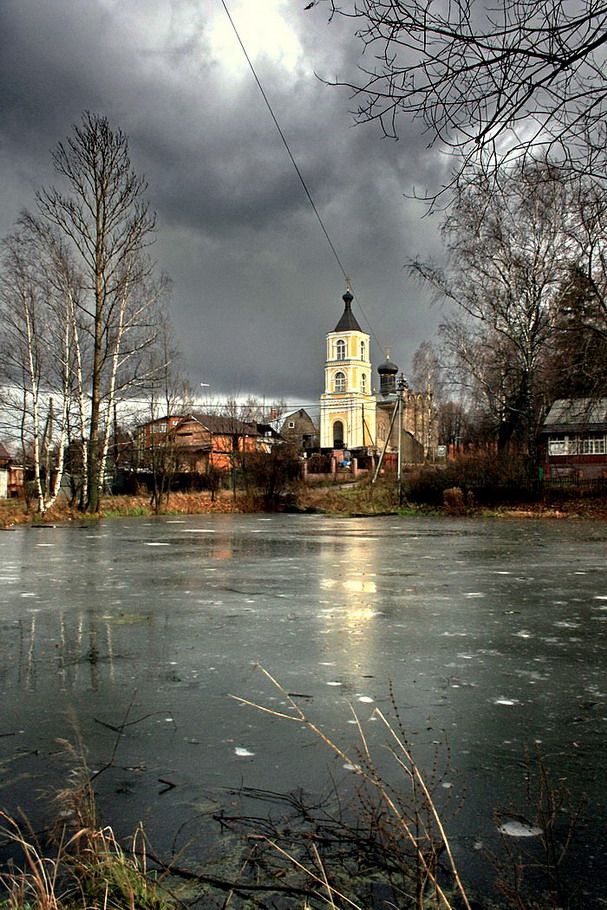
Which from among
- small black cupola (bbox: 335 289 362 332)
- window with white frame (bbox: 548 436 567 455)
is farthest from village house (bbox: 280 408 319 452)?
window with white frame (bbox: 548 436 567 455)

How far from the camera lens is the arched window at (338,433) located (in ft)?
313

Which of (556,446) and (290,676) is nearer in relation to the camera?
(290,676)

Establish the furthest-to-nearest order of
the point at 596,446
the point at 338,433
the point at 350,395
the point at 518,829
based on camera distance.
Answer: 1. the point at 338,433
2. the point at 350,395
3. the point at 596,446
4. the point at 518,829

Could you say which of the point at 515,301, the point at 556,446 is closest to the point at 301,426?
the point at 556,446

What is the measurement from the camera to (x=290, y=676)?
3.78 metres

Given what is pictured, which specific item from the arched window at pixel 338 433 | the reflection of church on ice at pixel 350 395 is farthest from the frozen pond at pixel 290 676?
the arched window at pixel 338 433

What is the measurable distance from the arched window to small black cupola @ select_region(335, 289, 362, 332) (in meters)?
13.4

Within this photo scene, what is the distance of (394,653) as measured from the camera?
172 inches

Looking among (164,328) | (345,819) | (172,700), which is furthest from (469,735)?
(164,328)

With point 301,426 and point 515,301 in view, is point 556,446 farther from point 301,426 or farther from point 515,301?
point 301,426

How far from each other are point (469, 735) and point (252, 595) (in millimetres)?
4043

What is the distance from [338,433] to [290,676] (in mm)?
93254

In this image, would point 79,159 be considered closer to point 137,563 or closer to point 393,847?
point 137,563

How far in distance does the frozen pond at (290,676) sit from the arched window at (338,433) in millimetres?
86483
